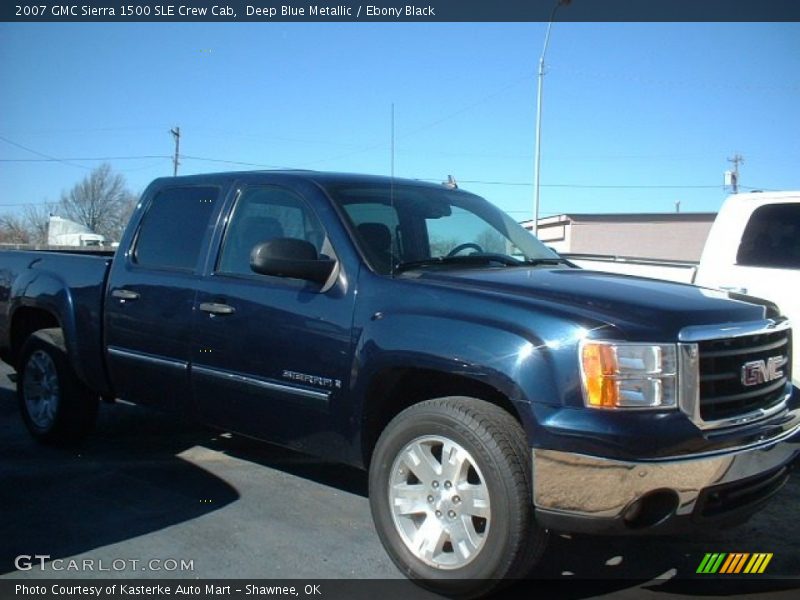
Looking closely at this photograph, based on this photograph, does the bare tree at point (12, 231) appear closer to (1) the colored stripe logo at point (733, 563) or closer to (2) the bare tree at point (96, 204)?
(2) the bare tree at point (96, 204)

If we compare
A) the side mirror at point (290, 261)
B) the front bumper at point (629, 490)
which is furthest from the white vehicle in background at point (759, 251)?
the side mirror at point (290, 261)

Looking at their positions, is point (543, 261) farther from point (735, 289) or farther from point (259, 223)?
point (735, 289)

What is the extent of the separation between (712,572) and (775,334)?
1.20 metres

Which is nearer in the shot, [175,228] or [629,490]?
[629,490]

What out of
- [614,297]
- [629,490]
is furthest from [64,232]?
[629,490]

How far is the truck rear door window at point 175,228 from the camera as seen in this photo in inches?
186

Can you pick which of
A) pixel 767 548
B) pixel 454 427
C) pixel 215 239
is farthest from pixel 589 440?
pixel 215 239

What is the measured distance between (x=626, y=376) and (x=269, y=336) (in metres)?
1.90

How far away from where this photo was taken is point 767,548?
13.3ft

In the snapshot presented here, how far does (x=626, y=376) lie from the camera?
297 centimetres

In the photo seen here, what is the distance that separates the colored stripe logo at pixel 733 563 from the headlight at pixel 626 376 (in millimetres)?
1244

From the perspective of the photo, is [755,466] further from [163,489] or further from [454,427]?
[163,489]

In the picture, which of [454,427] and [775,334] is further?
[775,334]

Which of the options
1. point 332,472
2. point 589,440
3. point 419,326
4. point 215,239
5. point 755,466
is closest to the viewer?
point 589,440
